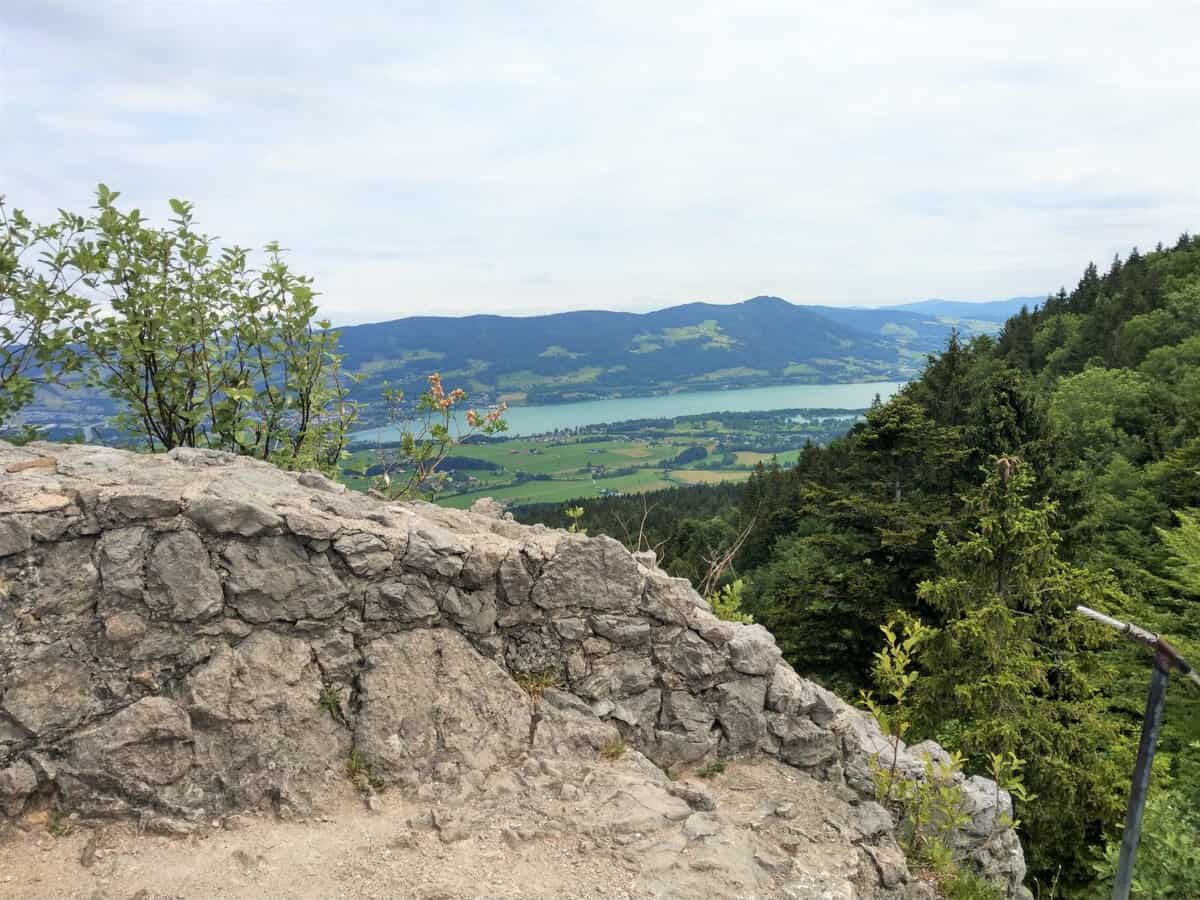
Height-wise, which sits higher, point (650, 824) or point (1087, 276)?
point (1087, 276)

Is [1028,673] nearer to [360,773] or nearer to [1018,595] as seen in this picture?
[1018,595]

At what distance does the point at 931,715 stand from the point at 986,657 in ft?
6.22

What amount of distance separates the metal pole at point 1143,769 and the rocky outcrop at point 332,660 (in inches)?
92.0

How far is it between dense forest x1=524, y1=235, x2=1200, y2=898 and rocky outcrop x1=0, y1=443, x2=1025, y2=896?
122 inches

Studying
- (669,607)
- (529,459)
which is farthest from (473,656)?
(529,459)

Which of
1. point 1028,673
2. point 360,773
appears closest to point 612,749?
point 360,773

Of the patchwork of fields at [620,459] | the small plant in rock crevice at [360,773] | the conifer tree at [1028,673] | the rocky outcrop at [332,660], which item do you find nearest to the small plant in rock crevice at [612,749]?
the rocky outcrop at [332,660]

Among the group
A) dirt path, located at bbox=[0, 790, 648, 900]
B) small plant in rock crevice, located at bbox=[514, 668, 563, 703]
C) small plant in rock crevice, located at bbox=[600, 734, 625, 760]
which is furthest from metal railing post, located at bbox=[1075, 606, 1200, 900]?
small plant in rock crevice, located at bbox=[514, 668, 563, 703]

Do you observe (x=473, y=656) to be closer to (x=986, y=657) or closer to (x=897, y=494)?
(x=986, y=657)

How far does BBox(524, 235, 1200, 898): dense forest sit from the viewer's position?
13023mm

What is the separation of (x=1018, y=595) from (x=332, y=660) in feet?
45.2

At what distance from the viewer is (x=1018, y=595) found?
47.8 ft

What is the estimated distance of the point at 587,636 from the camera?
307 inches

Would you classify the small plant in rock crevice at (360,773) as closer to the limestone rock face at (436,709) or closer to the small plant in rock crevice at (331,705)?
the limestone rock face at (436,709)
